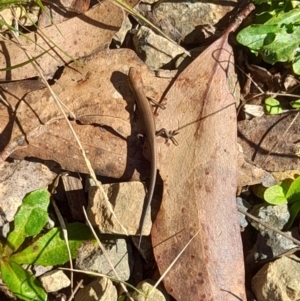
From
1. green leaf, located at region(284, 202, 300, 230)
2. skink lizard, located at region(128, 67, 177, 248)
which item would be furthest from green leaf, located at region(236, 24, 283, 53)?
green leaf, located at region(284, 202, 300, 230)

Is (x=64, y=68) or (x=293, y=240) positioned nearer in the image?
(x=293, y=240)

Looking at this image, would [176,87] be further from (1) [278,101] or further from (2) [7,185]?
(2) [7,185]

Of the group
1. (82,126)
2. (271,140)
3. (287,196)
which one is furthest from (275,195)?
(82,126)

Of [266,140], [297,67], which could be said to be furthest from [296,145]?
[297,67]

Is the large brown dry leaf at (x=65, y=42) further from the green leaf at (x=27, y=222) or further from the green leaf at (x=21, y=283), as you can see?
the green leaf at (x=21, y=283)

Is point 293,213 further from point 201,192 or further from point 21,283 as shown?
point 21,283

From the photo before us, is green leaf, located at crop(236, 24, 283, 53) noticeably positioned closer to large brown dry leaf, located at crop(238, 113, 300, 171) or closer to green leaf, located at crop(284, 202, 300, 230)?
large brown dry leaf, located at crop(238, 113, 300, 171)
